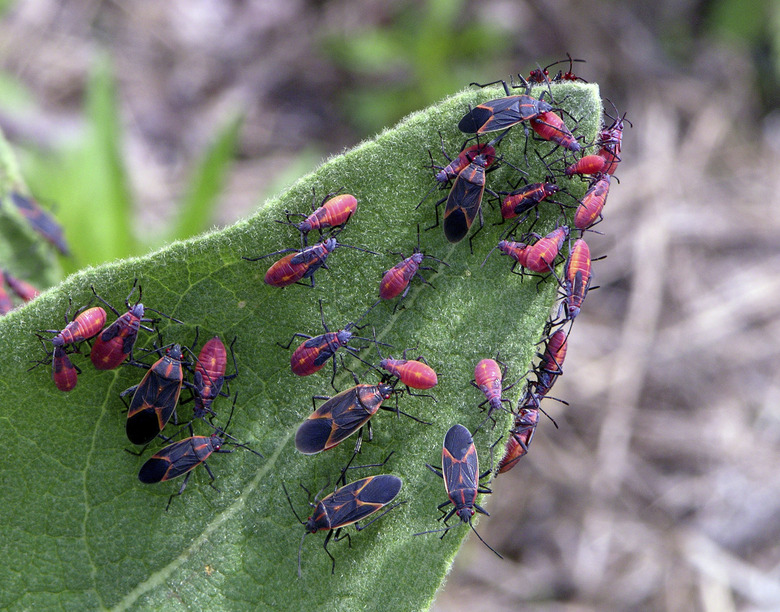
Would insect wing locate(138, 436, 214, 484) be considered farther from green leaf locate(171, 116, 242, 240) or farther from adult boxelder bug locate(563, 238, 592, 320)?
green leaf locate(171, 116, 242, 240)

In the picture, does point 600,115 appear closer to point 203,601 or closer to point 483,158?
point 483,158

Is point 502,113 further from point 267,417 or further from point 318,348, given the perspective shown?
point 267,417

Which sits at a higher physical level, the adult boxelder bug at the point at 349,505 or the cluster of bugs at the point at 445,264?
the cluster of bugs at the point at 445,264

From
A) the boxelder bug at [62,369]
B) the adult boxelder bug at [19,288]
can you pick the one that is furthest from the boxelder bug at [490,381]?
the adult boxelder bug at [19,288]

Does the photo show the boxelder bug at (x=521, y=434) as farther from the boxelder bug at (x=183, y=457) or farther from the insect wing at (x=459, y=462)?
the boxelder bug at (x=183, y=457)

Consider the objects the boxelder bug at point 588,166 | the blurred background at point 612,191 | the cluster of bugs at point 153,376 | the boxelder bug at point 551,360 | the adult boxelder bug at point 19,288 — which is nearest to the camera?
the cluster of bugs at point 153,376

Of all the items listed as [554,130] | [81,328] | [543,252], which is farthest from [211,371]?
[554,130]

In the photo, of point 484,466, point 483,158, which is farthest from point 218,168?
→ point 484,466
